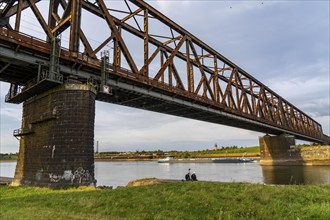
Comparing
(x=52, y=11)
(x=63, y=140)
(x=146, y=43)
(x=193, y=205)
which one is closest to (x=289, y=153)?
(x=146, y=43)

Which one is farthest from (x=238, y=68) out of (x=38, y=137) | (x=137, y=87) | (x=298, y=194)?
(x=298, y=194)

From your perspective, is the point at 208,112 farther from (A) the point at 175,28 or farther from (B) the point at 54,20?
(B) the point at 54,20

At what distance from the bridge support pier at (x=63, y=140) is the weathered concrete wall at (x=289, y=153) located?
304 feet

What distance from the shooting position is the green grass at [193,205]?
36.9 feet

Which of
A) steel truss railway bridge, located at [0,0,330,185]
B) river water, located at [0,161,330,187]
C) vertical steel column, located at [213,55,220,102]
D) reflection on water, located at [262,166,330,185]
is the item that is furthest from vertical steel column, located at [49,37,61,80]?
vertical steel column, located at [213,55,220,102]

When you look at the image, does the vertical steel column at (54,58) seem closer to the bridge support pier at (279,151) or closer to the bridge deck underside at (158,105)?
the bridge deck underside at (158,105)

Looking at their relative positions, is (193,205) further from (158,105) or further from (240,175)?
(240,175)

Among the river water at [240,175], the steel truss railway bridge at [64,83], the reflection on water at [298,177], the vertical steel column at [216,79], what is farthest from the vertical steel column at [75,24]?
the vertical steel column at [216,79]

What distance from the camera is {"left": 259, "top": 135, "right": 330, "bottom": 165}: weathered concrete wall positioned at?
325 ft

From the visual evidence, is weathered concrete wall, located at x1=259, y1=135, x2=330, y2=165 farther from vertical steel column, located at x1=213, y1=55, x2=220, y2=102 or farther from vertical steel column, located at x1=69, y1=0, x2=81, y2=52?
vertical steel column, located at x1=69, y1=0, x2=81, y2=52

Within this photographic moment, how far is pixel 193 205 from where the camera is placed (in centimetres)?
1247

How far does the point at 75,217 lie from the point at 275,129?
95139mm

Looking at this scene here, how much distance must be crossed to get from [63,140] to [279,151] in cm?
9569

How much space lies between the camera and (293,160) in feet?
335
